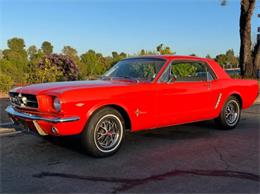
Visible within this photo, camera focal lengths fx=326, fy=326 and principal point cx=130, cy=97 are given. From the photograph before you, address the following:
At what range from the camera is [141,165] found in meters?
4.57

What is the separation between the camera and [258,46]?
56.1 ft

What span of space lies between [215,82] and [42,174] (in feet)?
13.4

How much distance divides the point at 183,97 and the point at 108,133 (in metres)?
1.71

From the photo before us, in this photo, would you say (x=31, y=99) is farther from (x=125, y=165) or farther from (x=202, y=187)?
(x=202, y=187)

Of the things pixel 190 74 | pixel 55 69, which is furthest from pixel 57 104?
pixel 55 69

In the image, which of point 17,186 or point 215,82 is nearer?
point 17,186

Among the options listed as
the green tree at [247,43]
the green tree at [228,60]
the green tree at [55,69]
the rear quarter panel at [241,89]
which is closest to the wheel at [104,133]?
the rear quarter panel at [241,89]

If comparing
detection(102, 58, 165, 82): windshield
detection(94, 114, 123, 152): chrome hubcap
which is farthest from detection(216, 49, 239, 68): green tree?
detection(94, 114, 123, 152): chrome hubcap

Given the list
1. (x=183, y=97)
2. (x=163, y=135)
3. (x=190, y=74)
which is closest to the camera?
(x=183, y=97)

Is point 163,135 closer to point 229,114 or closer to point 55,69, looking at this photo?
point 229,114

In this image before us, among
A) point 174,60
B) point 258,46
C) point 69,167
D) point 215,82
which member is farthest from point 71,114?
point 258,46

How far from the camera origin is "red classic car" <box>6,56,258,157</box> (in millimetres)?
4723

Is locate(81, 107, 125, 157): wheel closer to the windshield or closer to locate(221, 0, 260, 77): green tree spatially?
the windshield

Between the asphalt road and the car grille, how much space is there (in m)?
0.76
